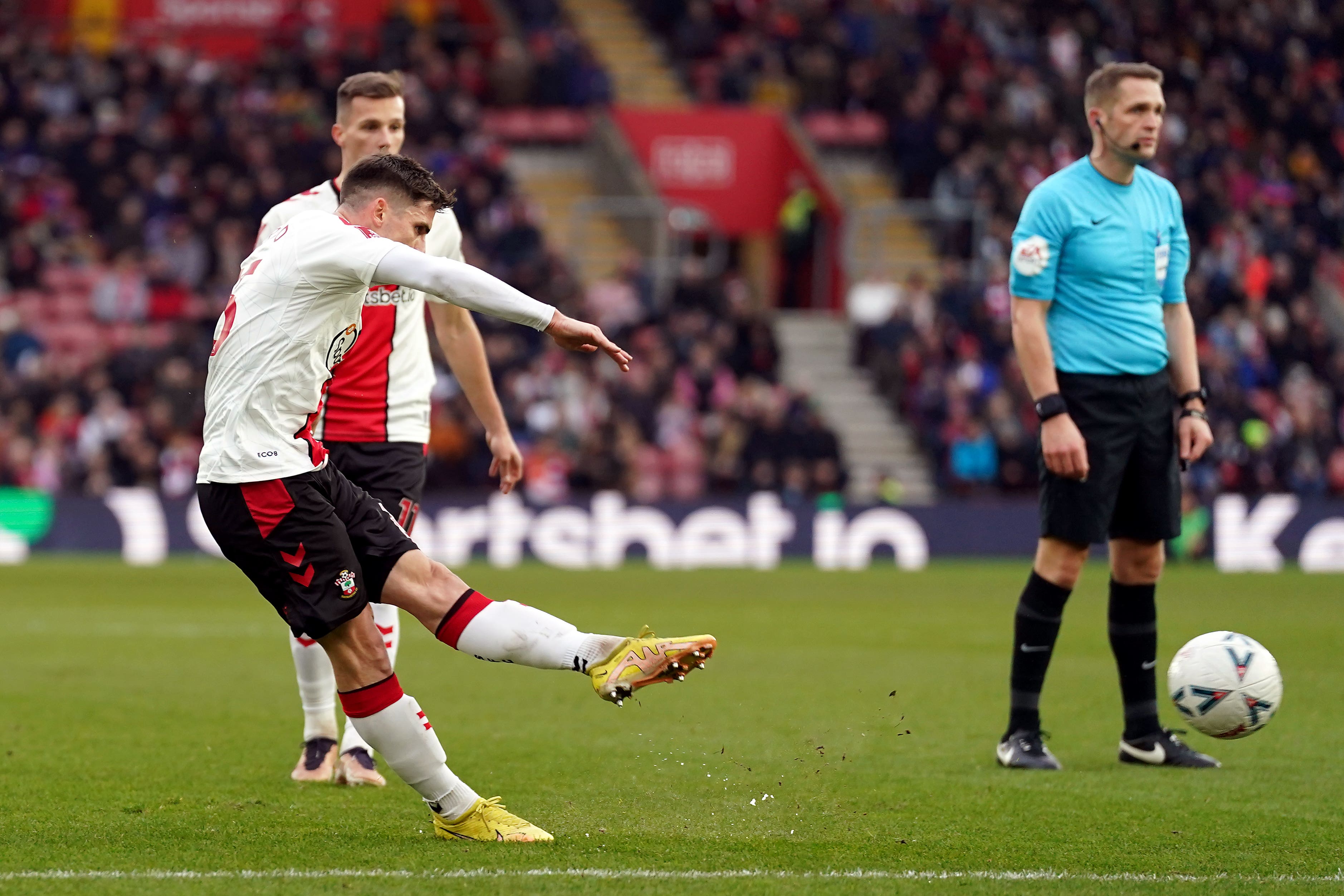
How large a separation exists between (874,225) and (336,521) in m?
22.4

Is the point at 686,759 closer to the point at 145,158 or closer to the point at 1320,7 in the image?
the point at 145,158

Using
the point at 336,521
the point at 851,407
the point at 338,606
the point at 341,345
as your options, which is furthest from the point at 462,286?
the point at 851,407

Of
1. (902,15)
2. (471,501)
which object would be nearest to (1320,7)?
(902,15)

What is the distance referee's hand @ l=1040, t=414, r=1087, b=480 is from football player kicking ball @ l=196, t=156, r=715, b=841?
6.70 ft

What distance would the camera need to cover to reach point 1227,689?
6.43m

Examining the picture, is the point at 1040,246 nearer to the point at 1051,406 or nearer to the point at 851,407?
the point at 1051,406

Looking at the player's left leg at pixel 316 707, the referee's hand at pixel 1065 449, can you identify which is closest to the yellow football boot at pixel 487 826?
the player's left leg at pixel 316 707

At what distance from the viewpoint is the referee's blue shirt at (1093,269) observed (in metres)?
6.71

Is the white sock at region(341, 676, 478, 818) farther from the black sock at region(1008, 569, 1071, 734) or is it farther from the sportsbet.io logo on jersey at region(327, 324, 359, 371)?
the black sock at region(1008, 569, 1071, 734)

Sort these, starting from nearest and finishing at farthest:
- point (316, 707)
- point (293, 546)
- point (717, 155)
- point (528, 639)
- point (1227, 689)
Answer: point (293, 546)
point (528, 639)
point (1227, 689)
point (316, 707)
point (717, 155)

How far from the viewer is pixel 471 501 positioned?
62.2 ft

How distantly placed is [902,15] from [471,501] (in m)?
14.2

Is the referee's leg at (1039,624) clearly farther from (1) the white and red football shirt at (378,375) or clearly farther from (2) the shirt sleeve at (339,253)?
(2) the shirt sleeve at (339,253)

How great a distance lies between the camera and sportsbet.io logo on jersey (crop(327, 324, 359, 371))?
5305 millimetres
